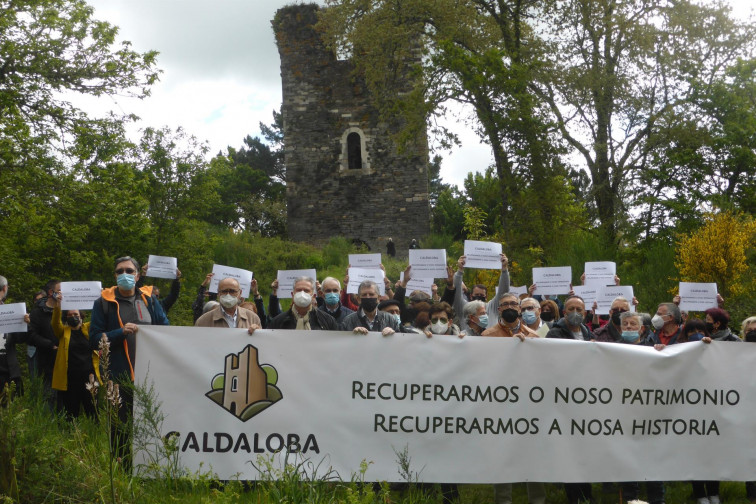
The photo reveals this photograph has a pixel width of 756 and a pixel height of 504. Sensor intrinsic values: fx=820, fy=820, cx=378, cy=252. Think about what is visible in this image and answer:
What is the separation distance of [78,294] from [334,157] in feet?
87.3

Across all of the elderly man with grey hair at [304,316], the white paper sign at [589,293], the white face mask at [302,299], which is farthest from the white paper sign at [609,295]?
the white face mask at [302,299]

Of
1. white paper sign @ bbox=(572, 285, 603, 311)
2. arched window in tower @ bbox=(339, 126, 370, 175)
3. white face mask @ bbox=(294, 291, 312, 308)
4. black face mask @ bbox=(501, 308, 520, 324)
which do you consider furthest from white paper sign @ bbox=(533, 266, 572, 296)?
arched window in tower @ bbox=(339, 126, 370, 175)

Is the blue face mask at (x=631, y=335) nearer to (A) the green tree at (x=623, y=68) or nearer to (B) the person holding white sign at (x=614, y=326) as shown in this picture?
(B) the person holding white sign at (x=614, y=326)

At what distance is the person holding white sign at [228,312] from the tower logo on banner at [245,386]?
0.73 metres

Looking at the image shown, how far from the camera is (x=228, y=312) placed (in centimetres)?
673

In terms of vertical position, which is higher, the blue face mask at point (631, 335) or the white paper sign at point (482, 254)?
the white paper sign at point (482, 254)

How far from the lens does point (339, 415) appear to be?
590cm

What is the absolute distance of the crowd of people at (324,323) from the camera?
626 cm

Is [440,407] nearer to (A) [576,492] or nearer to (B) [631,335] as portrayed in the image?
(A) [576,492]

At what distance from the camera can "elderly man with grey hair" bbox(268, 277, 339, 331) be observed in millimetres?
6934

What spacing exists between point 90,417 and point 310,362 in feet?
8.80

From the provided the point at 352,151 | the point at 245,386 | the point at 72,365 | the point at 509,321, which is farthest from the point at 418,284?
the point at 352,151

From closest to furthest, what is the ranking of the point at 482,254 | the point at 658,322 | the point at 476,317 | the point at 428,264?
1. the point at 658,322
2. the point at 476,317
3. the point at 482,254
4. the point at 428,264

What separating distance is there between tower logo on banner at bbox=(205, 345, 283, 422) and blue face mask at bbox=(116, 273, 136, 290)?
115 centimetres
